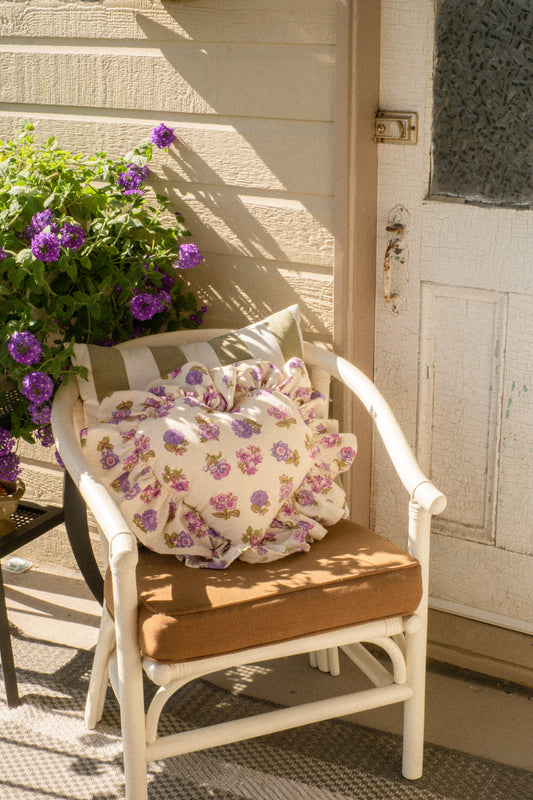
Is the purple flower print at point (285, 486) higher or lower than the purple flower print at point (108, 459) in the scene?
lower

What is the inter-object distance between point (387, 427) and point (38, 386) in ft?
2.40

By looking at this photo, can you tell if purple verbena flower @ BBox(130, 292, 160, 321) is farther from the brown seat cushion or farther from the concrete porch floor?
the concrete porch floor

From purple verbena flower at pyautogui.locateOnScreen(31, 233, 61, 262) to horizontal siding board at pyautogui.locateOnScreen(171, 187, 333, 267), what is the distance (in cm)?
46

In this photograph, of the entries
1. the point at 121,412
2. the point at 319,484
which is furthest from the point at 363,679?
the point at 121,412

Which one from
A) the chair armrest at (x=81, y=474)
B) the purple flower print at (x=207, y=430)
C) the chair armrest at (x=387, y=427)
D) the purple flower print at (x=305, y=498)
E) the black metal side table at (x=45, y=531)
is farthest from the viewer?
the black metal side table at (x=45, y=531)

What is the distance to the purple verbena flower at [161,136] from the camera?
7.59 ft

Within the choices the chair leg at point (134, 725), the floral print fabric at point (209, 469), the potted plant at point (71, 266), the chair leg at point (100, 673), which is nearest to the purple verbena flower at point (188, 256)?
the potted plant at point (71, 266)

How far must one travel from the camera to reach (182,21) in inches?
88.7

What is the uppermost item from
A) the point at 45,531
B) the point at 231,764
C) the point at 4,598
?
the point at 45,531

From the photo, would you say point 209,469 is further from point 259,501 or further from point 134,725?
point 134,725

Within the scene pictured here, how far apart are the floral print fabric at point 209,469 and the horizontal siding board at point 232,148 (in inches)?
20.7

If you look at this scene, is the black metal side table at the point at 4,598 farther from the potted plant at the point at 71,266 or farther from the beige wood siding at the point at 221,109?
the beige wood siding at the point at 221,109

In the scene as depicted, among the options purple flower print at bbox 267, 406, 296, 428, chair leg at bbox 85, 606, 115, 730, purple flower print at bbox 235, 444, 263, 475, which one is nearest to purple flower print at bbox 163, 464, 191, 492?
purple flower print at bbox 235, 444, 263, 475

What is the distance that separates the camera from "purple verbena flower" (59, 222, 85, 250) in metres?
2.06
